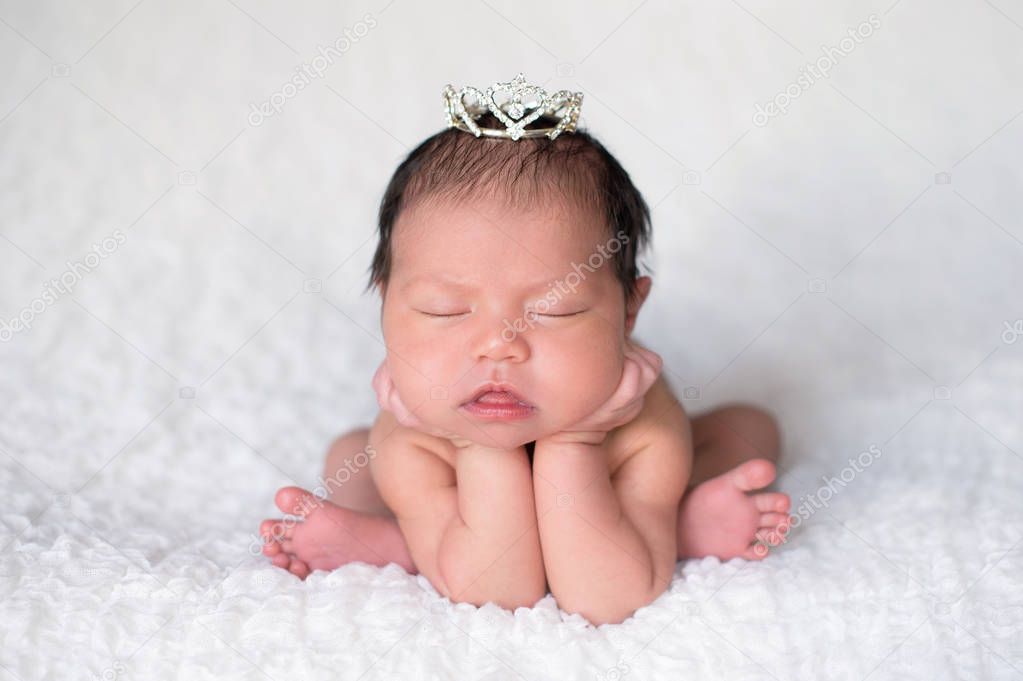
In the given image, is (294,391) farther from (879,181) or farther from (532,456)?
(879,181)

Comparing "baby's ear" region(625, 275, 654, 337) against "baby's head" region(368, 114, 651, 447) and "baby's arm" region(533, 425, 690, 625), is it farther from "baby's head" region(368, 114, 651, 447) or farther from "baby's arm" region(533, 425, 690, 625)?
"baby's arm" region(533, 425, 690, 625)

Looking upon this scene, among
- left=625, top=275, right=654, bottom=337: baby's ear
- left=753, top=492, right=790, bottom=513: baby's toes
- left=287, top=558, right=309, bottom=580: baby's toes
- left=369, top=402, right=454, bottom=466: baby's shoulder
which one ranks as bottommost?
left=287, top=558, right=309, bottom=580: baby's toes

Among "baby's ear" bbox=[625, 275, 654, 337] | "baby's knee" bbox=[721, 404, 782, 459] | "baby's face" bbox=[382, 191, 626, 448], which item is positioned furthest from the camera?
"baby's knee" bbox=[721, 404, 782, 459]

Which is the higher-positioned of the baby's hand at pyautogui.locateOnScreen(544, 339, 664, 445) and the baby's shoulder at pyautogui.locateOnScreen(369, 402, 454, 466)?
the baby's hand at pyautogui.locateOnScreen(544, 339, 664, 445)

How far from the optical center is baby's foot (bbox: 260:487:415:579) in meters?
1.78

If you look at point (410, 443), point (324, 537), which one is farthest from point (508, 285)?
point (324, 537)

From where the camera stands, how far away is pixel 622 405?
170 cm

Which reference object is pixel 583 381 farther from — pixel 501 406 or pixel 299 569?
pixel 299 569

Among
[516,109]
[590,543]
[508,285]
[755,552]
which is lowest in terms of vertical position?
[590,543]

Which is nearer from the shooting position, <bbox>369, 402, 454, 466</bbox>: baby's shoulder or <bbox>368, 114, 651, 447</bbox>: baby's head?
<bbox>368, 114, 651, 447</bbox>: baby's head

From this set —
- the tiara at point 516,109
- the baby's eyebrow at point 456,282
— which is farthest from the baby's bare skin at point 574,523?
the tiara at point 516,109

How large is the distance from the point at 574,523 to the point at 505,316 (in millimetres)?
302

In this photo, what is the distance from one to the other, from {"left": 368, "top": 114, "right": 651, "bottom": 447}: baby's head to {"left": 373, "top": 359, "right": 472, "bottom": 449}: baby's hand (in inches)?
1.4

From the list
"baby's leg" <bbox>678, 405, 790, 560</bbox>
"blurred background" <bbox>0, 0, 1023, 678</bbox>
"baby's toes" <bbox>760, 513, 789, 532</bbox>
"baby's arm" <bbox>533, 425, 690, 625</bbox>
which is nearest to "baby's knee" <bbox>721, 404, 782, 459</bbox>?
"blurred background" <bbox>0, 0, 1023, 678</bbox>
